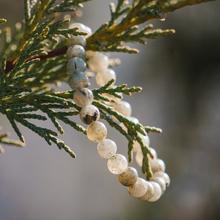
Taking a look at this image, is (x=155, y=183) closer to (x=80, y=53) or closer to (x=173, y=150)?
(x=80, y=53)

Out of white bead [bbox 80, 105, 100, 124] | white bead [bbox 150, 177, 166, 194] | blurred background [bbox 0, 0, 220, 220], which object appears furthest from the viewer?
blurred background [bbox 0, 0, 220, 220]

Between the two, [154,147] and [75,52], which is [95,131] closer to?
[75,52]

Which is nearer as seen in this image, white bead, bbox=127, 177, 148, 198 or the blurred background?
white bead, bbox=127, 177, 148, 198

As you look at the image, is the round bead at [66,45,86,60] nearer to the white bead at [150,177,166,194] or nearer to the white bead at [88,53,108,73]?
the white bead at [88,53,108,73]

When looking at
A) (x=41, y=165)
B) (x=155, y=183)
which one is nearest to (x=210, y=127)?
(x=41, y=165)

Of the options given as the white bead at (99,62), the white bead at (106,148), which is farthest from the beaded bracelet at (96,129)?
the white bead at (99,62)

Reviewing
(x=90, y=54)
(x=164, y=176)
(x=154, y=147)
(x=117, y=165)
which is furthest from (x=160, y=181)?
(x=154, y=147)

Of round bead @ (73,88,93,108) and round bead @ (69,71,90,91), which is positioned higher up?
round bead @ (69,71,90,91)

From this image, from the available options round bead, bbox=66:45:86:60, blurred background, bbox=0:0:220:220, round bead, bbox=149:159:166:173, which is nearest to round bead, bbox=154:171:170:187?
round bead, bbox=149:159:166:173
